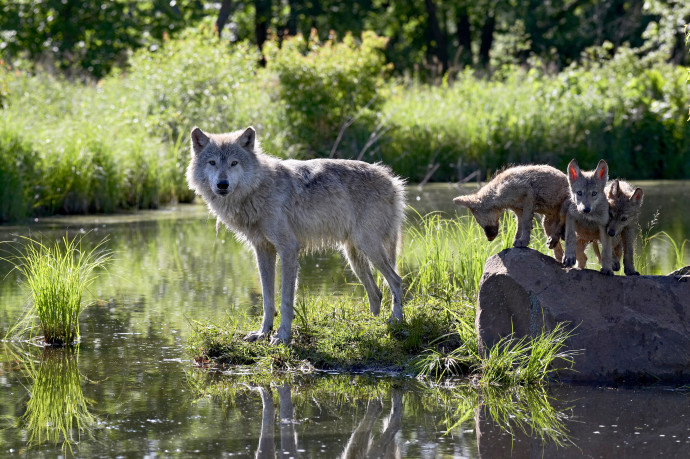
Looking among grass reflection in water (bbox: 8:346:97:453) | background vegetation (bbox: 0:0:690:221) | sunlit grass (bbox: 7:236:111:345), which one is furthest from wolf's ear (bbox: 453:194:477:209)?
background vegetation (bbox: 0:0:690:221)

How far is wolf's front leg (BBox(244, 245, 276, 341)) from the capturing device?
8.45 metres

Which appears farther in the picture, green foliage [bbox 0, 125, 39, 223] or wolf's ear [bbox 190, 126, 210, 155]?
green foliage [bbox 0, 125, 39, 223]

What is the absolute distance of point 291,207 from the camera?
8.42m

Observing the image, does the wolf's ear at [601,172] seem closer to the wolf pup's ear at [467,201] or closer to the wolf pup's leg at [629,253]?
the wolf pup's leg at [629,253]

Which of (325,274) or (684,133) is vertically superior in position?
(684,133)

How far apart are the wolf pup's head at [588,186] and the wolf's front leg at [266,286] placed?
295cm

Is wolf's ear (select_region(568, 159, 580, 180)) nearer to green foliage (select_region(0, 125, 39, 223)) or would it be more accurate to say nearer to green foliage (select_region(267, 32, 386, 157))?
→ green foliage (select_region(0, 125, 39, 223))

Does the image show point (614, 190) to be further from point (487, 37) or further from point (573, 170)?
point (487, 37)

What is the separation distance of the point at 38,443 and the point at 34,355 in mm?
2629

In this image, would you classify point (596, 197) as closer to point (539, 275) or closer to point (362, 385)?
point (539, 275)

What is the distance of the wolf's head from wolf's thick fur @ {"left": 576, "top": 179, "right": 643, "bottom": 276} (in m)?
0.71

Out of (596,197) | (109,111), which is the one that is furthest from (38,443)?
(109,111)

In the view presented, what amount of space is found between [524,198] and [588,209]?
2.57 ft

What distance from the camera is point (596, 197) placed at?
277 inches
